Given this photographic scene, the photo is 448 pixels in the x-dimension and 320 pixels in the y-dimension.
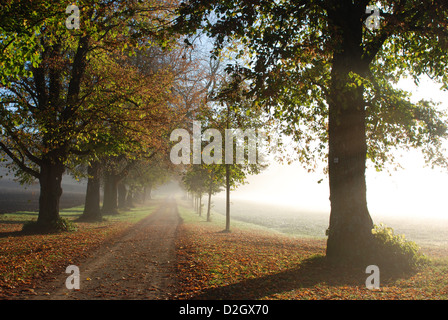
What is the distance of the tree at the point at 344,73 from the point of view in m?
8.72

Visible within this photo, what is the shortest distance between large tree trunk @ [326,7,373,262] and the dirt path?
20.3ft

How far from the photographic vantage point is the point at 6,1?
888cm

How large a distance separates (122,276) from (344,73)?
31.1 feet

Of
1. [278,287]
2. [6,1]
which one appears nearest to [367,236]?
[278,287]

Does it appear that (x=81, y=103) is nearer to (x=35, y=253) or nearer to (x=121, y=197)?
(x=35, y=253)

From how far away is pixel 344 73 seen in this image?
367 inches

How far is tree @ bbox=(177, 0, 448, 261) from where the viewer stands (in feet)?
28.6

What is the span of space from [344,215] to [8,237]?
51.1 feet

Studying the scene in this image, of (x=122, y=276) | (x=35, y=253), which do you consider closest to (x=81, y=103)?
(x=35, y=253)

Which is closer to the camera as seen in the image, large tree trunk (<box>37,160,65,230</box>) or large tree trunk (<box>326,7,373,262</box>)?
large tree trunk (<box>326,7,373,262</box>)

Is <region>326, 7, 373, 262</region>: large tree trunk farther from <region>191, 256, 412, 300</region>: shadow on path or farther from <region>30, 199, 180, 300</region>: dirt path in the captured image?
<region>30, 199, 180, 300</region>: dirt path

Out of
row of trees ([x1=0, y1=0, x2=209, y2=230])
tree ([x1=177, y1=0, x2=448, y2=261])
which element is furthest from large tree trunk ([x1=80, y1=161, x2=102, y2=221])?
tree ([x1=177, y1=0, x2=448, y2=261])

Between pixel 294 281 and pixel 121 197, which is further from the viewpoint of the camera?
pixel 121 197

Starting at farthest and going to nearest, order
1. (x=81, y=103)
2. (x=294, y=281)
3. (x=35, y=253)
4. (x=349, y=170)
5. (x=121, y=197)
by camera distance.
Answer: (x=121, y=197)
(x=81, y=103)
(x=35, y=253)
(x=349, y=170)
(x=294, y=281)
